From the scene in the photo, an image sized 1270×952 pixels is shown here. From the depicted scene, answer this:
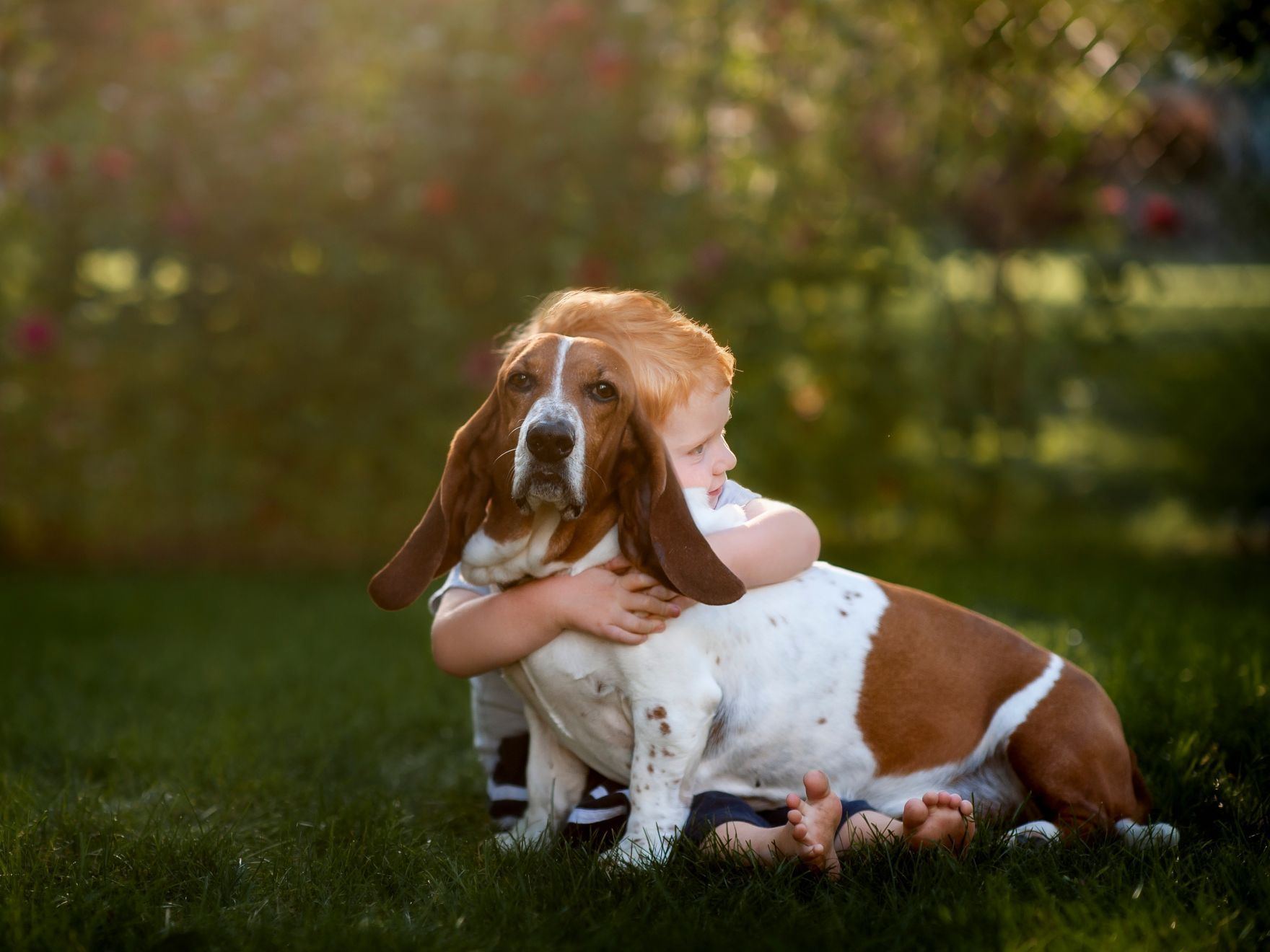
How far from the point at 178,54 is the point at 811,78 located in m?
A: 3.11

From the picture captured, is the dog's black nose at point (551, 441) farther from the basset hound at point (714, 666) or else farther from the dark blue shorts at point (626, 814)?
the dark blue shorts at point (626, 814)

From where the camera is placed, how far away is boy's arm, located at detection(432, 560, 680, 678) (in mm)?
2641

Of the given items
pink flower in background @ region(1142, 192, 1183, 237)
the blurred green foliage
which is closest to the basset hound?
the blurred green foliage

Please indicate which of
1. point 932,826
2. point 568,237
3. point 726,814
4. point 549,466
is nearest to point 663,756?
point 726,814

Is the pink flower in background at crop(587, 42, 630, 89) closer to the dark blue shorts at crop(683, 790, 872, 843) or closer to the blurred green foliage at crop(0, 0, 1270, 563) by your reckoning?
the blurred green foliage at crop(0, 0, 1270, 563)

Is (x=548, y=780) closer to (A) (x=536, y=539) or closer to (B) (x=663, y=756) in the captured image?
(B) (x=663, y=756)

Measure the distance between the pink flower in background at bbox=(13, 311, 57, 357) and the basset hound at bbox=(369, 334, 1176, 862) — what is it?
4.25m

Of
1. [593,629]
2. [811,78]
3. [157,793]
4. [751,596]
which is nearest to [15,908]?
[157,793]

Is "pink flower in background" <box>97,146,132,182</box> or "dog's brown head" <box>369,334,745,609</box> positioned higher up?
"pink flower in background" <box>97,146,132,182</box>

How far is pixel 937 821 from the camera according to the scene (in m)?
2.53

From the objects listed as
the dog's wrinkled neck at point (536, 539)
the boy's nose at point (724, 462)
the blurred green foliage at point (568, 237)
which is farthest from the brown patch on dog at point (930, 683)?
the blurred green foliage at point (568, 237)

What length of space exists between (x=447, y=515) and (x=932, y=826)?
1.18 m

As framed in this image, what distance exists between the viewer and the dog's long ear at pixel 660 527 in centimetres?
257

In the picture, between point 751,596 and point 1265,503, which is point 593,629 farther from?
point 1265,503
